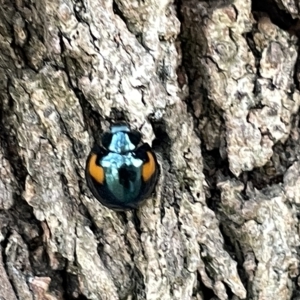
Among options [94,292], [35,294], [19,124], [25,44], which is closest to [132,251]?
[94,292]

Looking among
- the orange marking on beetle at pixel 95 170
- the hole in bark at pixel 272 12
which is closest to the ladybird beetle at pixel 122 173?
the orange marking on beetle at pixel 95 170

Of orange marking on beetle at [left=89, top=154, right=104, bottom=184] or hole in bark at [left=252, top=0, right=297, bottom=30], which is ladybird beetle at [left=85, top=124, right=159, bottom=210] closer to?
orange marking on beetle at [left=89, top=154, right=104, bottom=184]

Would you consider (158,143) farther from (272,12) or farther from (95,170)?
(272,12)

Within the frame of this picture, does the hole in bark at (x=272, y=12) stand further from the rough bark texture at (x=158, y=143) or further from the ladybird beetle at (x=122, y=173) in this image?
the ladybird beetle at (x=122, y=173)

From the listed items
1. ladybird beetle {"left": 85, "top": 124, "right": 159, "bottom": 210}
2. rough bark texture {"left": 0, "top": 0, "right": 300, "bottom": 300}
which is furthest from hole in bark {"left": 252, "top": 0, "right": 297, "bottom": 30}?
ladybird beetle {"left": 85, "top": 124, "right": 159, "bottom": 210}

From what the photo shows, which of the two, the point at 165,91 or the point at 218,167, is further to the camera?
the point at 218,167

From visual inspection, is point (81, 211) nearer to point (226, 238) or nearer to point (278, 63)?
point (226, 238)

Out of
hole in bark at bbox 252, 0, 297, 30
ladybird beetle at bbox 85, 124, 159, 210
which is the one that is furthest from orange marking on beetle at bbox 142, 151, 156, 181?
hole in bark at bbox 252, 0, 297, 30

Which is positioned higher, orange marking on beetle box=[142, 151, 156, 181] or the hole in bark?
the hole in bark
